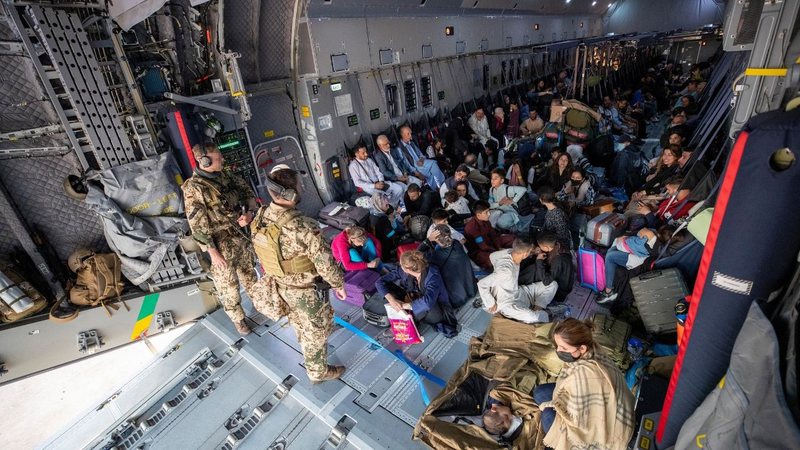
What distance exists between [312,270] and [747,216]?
2.78 meters

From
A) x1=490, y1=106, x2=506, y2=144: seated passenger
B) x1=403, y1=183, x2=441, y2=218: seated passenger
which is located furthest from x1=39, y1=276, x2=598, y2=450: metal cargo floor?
x1=490, y1=106, x2=506, y2=144: seated passenger

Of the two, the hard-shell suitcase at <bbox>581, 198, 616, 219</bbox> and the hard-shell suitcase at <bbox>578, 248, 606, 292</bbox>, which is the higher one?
the hard-shell suitcase at <bbox>581, 198, 616, 219</bbox>

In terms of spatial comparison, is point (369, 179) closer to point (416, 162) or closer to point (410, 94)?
point (416, 162)

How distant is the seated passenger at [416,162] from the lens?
24.3 feet

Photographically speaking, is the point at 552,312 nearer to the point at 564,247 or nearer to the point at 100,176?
the point at 564,247

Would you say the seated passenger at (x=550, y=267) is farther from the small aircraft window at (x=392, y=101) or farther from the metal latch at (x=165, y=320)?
the small aircraft window at (x=392, y=101)

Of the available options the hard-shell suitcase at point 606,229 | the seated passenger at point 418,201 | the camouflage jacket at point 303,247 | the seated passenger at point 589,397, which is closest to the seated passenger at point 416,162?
the seated passenger at point 418,201

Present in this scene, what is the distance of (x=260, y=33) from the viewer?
562 centimetres

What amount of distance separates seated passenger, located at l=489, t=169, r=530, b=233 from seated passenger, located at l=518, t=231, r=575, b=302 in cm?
135

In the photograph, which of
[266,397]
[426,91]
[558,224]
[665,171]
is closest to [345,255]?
[266,397]

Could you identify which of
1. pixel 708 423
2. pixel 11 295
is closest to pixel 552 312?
pixel 708 423

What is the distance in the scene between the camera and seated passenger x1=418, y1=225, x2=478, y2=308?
4.20 m

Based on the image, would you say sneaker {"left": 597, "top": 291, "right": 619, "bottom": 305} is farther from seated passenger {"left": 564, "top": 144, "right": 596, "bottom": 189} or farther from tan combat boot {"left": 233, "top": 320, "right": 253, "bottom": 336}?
tan combat boot {"left": 233, "top": 320, "right": 253, "bottom": 336}

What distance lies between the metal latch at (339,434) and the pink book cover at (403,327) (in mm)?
948
